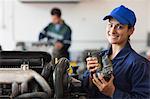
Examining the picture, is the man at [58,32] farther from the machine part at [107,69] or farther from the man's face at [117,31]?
the machine part at [107,69]

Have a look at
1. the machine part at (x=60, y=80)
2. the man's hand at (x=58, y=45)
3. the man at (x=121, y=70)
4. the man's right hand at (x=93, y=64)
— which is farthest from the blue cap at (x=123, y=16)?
the man's hand at (x=58, y=45)

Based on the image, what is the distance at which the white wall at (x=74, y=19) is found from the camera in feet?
17.4

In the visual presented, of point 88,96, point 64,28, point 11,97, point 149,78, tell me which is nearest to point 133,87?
point 149,78

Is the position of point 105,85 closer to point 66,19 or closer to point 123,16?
point 123,16

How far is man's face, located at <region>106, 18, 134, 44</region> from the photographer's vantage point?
130 cm

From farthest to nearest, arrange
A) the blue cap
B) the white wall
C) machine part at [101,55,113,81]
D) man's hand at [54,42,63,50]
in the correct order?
the white wall, man's hand at [54,42,63,50], the blue cap, machine part at [101,55,113,81]

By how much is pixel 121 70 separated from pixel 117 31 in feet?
0.53

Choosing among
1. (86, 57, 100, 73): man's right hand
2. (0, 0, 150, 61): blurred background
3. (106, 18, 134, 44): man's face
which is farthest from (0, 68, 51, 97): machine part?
(0, 0, 150, 61): blurred background

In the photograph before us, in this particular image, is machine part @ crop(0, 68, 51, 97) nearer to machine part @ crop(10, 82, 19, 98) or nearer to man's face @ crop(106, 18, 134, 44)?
machine part @ crop(10, 82, 19, 98)

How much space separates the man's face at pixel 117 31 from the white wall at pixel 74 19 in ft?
12.9

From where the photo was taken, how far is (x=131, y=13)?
1.33m

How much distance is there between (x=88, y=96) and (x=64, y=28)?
3.04 m

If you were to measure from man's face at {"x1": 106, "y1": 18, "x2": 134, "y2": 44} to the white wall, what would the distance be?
395 centimetres

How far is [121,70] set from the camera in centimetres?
131
